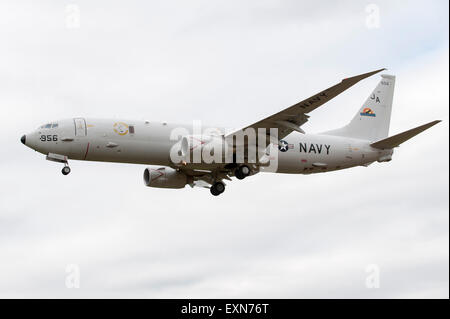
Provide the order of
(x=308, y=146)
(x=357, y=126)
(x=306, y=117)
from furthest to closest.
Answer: (x=357, y=126)
(x=308, y=146)
(x=306, y=117)

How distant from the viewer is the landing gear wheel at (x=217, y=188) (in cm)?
4794

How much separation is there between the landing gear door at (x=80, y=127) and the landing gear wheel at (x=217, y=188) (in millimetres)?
9363

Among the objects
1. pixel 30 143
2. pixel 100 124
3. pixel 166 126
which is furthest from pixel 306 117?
pixel 30 143

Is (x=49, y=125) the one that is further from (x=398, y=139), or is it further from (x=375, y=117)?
(x=375, y=117)

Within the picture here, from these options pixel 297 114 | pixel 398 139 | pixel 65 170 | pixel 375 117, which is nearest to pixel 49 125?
pixel 65 170

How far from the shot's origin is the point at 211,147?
43281 millimetres

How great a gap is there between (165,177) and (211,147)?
623cm

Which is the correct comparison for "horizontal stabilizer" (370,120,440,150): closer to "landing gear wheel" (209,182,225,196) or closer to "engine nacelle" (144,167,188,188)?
"landing gear wheel" (209,182,225,196)

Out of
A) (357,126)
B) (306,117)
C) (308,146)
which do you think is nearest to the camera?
(306,117)

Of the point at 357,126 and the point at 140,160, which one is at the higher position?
the point at 357,126

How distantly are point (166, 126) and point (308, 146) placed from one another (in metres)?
8.70

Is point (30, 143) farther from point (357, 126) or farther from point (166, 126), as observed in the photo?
point (357, 126)

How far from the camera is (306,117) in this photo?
136 feet

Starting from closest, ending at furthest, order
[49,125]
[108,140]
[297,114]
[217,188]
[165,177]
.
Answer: [297,114] < [108,140] < [49,125] < [217,188] < [165,177]
